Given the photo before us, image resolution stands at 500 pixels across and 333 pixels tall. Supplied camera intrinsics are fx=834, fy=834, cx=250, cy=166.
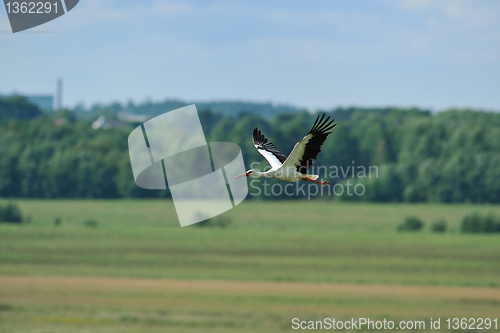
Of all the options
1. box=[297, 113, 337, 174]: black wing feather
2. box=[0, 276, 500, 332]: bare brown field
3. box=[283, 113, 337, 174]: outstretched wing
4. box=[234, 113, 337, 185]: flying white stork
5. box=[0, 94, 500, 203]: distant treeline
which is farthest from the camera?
box=[0, 94, 500, 203]: distant treeline

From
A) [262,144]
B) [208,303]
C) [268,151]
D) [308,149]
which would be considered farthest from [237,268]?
[308,149]

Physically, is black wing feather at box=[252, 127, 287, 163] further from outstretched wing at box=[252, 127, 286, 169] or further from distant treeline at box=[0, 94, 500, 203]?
distant treeline at box=[0, 94, 500, 203]

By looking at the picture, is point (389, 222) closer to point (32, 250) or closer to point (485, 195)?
point (485, 195)

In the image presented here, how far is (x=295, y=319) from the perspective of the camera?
67.9 m

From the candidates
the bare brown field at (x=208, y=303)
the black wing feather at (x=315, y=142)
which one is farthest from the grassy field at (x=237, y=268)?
the black wing feather at (x=315, y=142)

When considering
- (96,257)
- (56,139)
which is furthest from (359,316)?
(56,139)

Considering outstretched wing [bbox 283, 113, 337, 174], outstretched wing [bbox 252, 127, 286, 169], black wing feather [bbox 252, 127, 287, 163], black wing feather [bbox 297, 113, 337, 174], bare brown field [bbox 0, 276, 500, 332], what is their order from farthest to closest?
bare brown field [bbox 0, 276, 500, 332]
black wing feather [bbox 252, 127, 287, 163]
outstretched wing [bbox 252, 127, 286, 169]
black wing feather [bbox 297, 113, 337, 174]
outstretched wing [bbox 283, 113, 337, 174]

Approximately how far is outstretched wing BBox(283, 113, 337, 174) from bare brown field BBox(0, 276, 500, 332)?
149 feet

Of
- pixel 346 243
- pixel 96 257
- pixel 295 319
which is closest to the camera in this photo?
pixel 295 319

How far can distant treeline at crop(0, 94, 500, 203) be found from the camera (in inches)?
5531

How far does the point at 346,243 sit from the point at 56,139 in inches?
2936

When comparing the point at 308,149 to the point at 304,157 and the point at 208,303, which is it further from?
the point at 208,303

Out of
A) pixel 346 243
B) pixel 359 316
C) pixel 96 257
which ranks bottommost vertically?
pixel 346 243

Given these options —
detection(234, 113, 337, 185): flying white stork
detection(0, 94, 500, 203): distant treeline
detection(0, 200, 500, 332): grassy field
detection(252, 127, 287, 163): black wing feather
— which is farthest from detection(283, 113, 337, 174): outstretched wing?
detection(0, 94, 500, 203): distant treeline
